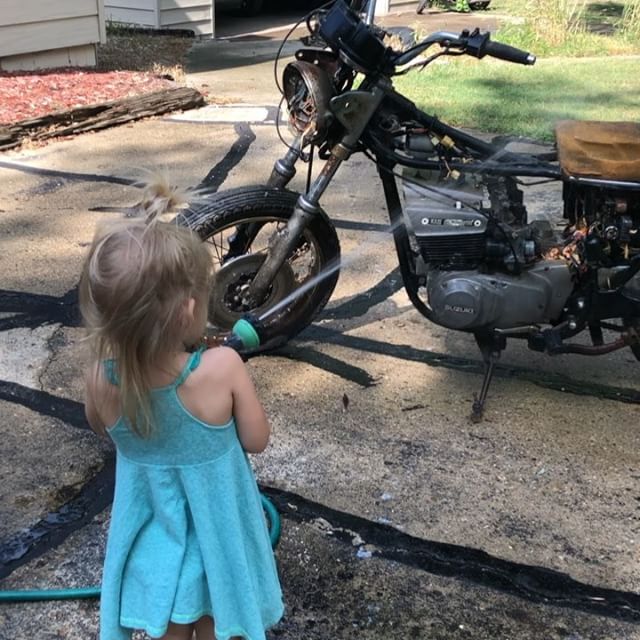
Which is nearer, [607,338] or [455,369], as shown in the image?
[455,369]

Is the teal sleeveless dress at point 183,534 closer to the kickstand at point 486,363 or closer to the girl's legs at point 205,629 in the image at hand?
the girl's legs at point 205,629

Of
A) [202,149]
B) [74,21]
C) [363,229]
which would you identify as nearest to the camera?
[363,229]

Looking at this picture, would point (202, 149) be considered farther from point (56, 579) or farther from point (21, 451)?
point (56, 579)

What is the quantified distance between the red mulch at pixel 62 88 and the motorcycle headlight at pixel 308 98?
3.98 meters

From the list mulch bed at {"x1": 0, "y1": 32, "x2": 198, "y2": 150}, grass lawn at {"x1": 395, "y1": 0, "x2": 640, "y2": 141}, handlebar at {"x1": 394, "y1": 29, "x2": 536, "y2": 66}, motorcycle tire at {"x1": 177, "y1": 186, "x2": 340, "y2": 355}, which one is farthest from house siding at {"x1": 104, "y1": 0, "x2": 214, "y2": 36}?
handlebar at {"x1": 394, "y1": 29, "x2": 536, "y2": 66}

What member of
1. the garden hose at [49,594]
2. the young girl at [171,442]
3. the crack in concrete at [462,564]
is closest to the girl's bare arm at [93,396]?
the young girl at [171,442]

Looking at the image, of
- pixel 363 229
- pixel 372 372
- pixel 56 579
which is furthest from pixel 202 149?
pixel 56 579

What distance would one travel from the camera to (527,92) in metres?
7.98

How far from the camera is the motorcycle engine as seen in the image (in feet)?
9.57

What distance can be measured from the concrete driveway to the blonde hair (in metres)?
0.97

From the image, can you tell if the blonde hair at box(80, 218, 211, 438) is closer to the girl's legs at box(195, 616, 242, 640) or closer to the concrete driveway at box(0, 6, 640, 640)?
the girl's legs at box(195, 616, 242, 640)

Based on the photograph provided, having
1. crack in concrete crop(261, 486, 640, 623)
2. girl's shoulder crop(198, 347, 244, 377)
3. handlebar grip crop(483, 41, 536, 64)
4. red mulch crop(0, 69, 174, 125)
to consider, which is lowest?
crack in concrete crop(261, 486, 640, 623)

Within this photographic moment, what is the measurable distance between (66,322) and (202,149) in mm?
2858

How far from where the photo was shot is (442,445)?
2928 mm
